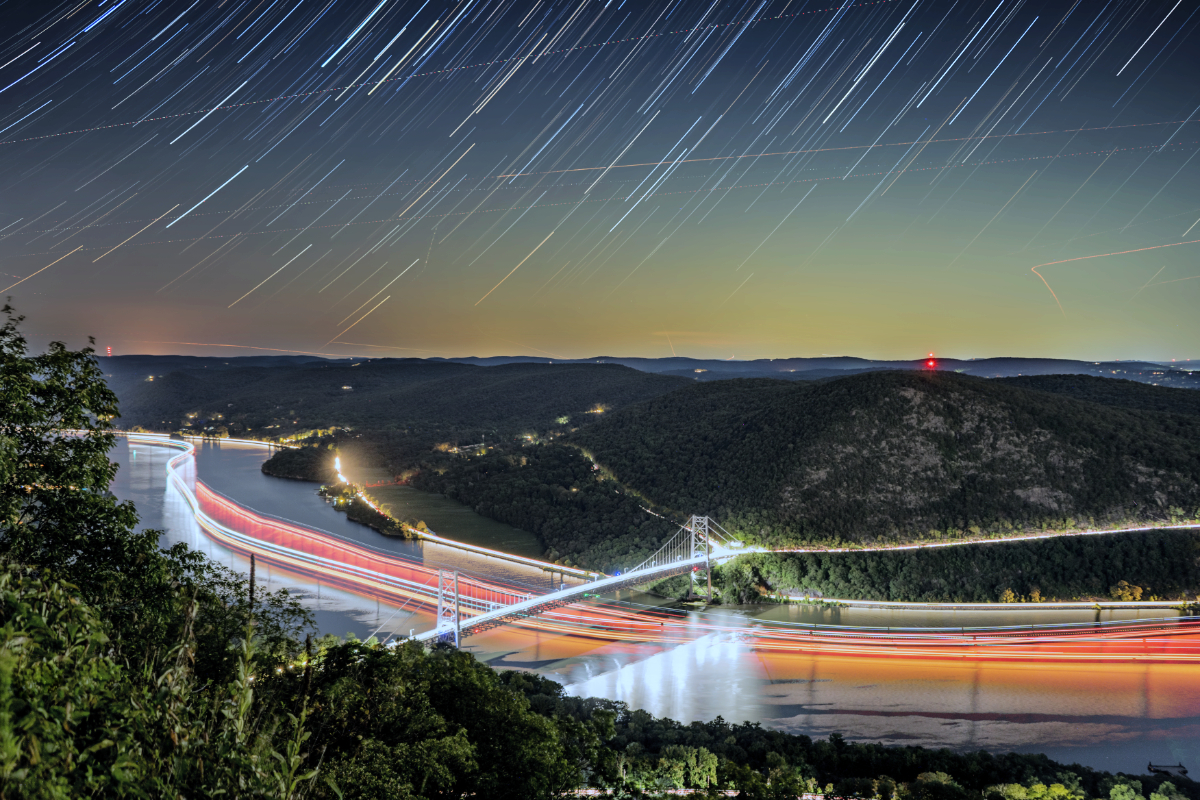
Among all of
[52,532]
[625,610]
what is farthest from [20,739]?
[625,610]

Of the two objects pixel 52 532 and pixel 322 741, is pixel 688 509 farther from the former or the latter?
pixel 52 532

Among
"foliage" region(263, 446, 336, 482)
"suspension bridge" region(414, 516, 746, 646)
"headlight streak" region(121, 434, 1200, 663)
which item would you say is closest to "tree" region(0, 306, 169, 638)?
"suspension bridge" region(414, 516, 746, 646)

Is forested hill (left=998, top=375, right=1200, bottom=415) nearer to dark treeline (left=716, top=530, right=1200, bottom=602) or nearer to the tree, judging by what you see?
dark treeline (left=716, top=530, right=1200, bottom=602)

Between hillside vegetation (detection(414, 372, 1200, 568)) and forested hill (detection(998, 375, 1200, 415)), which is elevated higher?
forested hill (detection(998, 375, 1200, 415))

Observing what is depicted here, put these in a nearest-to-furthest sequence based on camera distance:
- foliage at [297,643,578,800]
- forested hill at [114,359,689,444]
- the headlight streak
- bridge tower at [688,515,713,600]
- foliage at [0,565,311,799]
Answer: foliage at [0,565,311,799]
foliage at [297,643,578,800]
the headlight streak
bridge tower at [688,515,713,600]
forested hill at [114,359,689,444]

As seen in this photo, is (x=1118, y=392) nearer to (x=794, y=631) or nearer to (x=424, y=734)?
(x=794, y=631)

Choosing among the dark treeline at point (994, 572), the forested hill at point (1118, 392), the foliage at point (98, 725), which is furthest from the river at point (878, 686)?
the forested hill at point (1118, 392)
